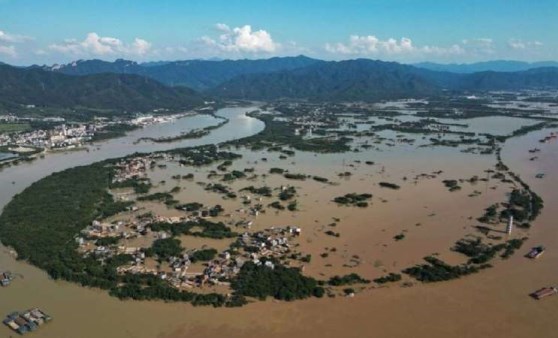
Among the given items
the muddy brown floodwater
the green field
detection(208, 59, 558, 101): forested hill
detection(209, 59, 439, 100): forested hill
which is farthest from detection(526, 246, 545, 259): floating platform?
detection(209, 59, 439, 100): forested hill

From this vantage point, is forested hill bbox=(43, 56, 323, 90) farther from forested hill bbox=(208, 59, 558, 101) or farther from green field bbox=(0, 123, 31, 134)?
green field bbox=(0, 123, 31, 134)

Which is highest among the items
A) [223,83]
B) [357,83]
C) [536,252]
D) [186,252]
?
[357,83]

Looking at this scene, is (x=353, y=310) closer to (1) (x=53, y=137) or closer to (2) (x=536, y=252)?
(2) (x=536, y=252)

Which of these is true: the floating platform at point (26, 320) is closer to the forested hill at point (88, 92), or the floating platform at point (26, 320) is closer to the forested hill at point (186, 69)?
the forested hill at point (88, 92)

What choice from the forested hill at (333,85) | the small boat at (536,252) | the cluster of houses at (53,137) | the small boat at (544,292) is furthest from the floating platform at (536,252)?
the forested hill at (333,85)

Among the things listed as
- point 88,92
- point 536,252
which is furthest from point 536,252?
point 88,92

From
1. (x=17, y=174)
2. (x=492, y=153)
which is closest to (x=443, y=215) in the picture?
(x=492, y=153)
